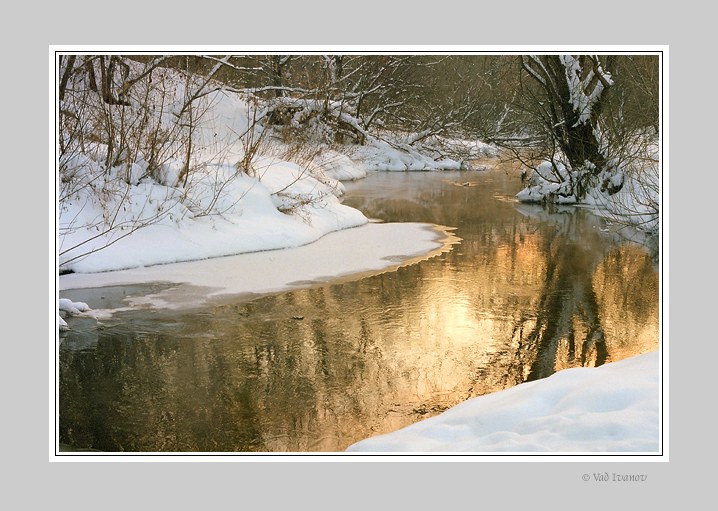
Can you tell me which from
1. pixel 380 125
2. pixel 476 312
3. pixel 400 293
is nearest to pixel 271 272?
pixel 400 293

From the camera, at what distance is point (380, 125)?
21188 mm

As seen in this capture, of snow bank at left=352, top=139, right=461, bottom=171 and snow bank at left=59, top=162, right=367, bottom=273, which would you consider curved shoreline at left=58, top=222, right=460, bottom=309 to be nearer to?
snow bank at left=59, top=162, right=367, bottom=273

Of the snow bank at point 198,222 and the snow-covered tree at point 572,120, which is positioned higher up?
the snow-covered tree at point 572,120

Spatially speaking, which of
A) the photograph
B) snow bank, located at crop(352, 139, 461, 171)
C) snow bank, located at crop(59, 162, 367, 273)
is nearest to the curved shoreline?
the photograph

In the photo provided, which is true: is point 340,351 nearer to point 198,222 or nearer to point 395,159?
point 198,222

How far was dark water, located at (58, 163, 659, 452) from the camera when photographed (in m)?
4.86

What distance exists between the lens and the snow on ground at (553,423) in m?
4.30

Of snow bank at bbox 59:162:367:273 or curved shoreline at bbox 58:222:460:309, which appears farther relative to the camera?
snow bank at bbox 59:162:367:273

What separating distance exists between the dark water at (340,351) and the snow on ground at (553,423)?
13.1 inches

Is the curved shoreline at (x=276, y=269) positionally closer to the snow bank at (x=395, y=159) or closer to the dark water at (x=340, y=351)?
the dark water at (x=340, y=351)

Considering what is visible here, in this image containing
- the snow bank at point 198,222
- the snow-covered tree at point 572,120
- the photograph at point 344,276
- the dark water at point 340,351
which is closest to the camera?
the photograph at point 344,276

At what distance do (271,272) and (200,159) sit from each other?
139 inches

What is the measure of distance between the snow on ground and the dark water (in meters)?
0.33

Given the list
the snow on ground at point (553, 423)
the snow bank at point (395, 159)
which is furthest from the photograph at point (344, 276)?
the snow bank at point (395, 159)
